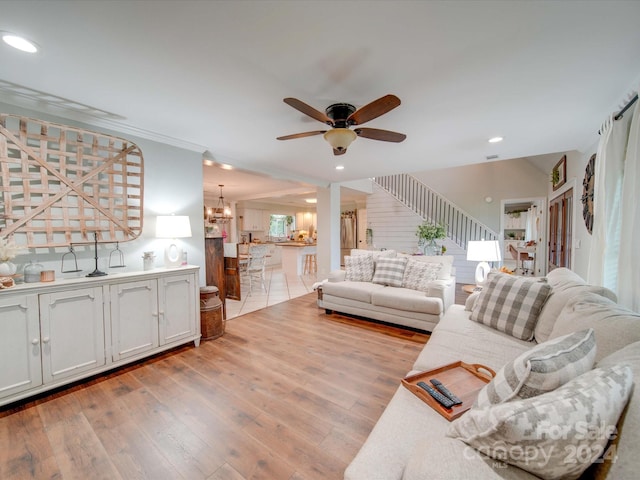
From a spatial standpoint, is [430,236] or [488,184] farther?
[488,184]

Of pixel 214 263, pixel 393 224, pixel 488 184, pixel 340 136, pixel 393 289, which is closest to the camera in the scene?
pixel 340 136

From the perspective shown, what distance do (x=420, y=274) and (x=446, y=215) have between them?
4088 mm

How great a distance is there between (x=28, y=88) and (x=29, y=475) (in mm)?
2622

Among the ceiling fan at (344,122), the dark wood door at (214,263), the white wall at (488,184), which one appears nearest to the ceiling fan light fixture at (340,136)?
the ceiling fan at (344,122)

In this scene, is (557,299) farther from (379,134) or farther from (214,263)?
(214,263)

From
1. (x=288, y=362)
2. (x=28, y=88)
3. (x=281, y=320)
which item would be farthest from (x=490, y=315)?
(x=28, y=88)

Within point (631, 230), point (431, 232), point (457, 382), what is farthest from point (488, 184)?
point (457, 382)

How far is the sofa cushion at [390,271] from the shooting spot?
12.2ft

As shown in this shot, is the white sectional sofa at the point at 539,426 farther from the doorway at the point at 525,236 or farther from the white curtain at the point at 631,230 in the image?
the doorway at the point at 525,236

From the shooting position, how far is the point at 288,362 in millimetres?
2576

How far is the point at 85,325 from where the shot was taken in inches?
86.6

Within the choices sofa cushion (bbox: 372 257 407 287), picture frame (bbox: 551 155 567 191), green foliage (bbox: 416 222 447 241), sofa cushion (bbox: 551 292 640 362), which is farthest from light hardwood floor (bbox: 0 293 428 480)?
picture frame (bbox: 551 155 567 191)

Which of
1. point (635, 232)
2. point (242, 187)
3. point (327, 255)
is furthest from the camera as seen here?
point (242, 187)

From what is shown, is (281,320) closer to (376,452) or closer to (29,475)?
(29,475)
